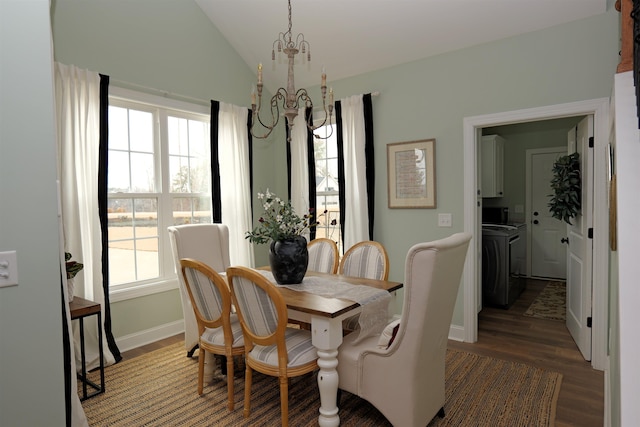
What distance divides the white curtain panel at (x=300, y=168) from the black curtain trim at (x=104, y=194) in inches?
82.4

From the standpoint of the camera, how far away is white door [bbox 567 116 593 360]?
3117 millimetres

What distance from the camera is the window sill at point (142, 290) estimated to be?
3.46 m

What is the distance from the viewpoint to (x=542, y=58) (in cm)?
318

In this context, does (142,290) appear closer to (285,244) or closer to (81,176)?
(81,176)

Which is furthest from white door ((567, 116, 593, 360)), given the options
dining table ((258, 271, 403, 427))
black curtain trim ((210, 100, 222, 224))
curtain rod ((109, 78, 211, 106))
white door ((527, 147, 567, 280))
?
curtain rod ((109, 78, 211, 106))

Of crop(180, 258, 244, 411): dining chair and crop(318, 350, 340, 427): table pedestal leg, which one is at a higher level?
crop(180, 258, 244, 411): dining chair

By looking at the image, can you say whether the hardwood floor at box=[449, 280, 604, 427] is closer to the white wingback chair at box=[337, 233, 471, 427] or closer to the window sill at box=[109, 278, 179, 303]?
the white wingback chair at box=[337, 233, 471, 427]

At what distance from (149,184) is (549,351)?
158 inches

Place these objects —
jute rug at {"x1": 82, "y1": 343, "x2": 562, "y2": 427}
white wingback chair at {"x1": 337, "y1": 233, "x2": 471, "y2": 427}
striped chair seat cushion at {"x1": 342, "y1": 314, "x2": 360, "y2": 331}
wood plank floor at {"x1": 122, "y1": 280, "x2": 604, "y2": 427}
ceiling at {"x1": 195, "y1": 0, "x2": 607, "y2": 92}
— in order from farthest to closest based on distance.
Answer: ceiling at {"x1": 195, "y1": 0, "x2": 607, "y2": 92}
striped chair seat cushion at {"x1": 342, "y1": 314, "x2": 360, "y2": 331}
wood plank floor at {"x1": 122, "y1": 280, "x2": 604, "y2": 427}
jute rug at {"x1": 82, "y1": 343, "x2": 562, "y2": 427}
white wingback chair at {"x1": 337, "y1": 233, "x2": 471, "y2": 427}

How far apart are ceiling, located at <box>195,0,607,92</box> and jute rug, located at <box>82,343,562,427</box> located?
2823 mm

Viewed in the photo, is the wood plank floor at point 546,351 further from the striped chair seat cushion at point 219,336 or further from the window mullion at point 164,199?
the striped chair seat cushion at point 219,336

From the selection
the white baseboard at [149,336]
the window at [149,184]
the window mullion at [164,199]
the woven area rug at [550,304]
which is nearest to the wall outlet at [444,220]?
the woven area rug at [550,304]

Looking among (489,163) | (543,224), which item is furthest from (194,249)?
(543,224)

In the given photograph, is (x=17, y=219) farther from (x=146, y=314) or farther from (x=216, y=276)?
(x=146, y=314)
